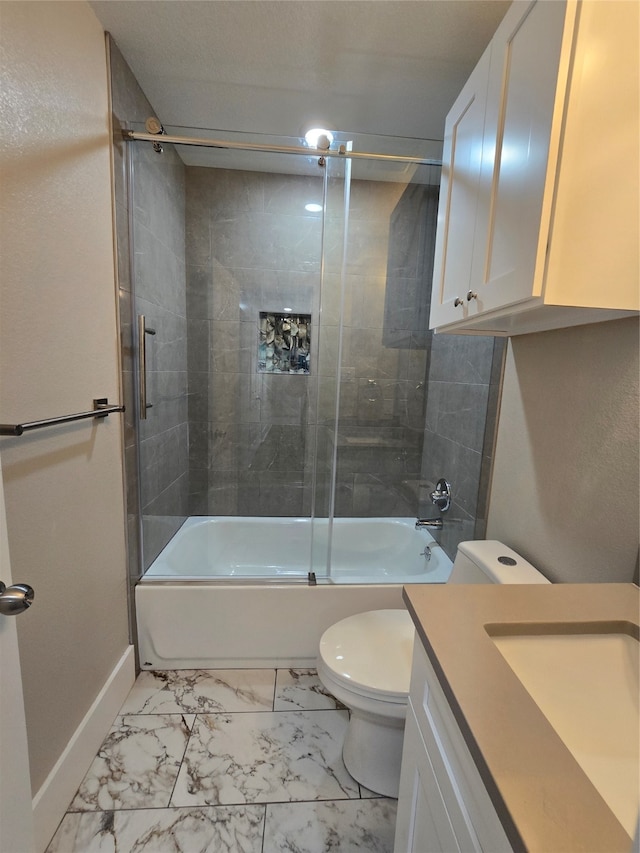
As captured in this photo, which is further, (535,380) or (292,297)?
(292,297)

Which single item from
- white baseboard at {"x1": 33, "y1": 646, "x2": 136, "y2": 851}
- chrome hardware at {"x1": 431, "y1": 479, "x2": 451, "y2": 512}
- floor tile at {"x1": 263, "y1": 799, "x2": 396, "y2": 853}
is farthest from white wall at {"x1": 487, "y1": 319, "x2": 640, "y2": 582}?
white baseboard at {"x1": 33, "y1": 646, "x2": 136, "y2": 851}

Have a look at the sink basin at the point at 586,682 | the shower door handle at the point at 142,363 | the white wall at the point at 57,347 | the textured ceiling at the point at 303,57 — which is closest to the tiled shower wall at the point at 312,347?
the textured ceiling at the point at 303,57

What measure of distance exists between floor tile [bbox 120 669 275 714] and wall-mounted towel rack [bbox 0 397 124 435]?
1.26 metres

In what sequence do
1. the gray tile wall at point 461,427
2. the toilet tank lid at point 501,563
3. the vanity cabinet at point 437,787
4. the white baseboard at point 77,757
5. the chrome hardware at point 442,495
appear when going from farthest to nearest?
the chrome hardware at point 442,495
the gray tile wall at point 461,427
the toilet tank lid at point 501,563
the white baseboard at point 77,757
the vanity cabinet at point 437,787

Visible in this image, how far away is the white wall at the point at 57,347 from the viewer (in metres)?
0.97

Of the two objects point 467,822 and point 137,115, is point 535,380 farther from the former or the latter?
point 137,115

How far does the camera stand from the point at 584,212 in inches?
32.4

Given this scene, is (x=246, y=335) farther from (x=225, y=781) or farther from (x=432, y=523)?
(x=225, y=781)

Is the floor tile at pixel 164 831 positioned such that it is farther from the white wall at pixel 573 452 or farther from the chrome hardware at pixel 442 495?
the chrome hardware at pixel 442 495

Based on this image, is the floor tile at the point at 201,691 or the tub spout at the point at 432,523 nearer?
the floor tile at the point at 201,691

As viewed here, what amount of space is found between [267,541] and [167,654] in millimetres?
853

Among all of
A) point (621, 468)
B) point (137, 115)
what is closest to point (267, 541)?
point (621, 468)

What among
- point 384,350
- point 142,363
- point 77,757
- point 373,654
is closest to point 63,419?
point 142,363

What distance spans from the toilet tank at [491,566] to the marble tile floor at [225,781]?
0.80 meters
